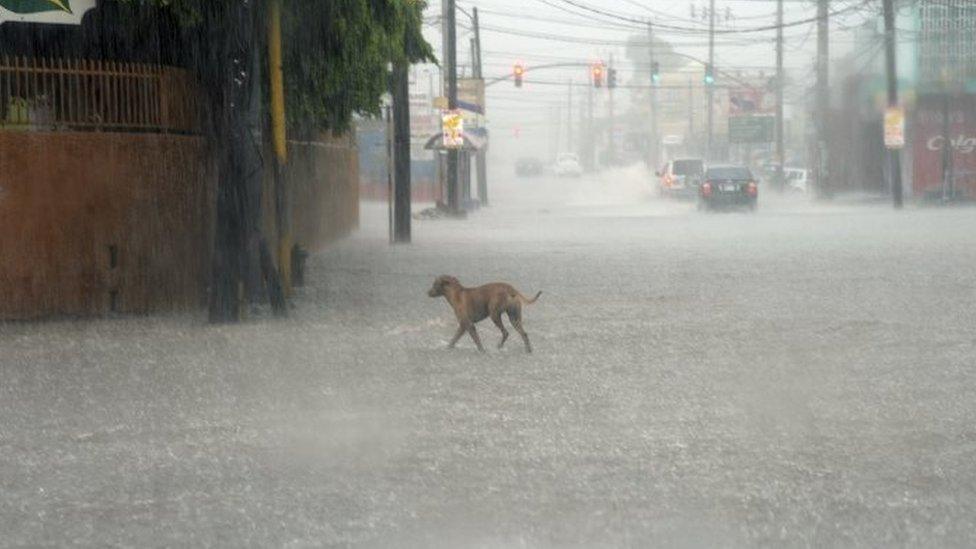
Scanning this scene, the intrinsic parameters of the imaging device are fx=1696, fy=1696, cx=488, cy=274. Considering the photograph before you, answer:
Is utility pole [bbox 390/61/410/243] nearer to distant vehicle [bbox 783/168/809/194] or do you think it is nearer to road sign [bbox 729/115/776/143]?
distant vehicle [bbox 783/168/809/194]

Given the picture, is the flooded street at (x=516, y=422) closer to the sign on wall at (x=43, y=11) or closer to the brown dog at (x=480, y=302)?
the brown dog at (x=480, y=302)

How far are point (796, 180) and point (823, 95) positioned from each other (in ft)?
71.2

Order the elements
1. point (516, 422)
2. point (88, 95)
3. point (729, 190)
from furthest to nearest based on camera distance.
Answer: point (729, 190), point (88, 95), point (516, 422)

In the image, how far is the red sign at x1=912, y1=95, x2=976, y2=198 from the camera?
5381cm

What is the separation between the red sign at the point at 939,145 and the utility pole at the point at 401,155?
26598 millimetres

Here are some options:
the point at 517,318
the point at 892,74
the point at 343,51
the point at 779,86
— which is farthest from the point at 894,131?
the point at 517,318

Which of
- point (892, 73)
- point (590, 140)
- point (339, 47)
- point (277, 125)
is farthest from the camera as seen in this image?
point (590, 140)

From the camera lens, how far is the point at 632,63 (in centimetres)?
14600

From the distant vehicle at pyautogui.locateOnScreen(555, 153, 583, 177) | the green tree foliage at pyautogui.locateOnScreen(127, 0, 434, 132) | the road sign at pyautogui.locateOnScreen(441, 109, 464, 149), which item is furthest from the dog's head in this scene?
the distant vehicle at pyautogui.locateOnScreen(555, 153, 583, 177)

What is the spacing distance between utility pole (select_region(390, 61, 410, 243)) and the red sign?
26598 mm

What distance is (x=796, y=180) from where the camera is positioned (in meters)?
76.3

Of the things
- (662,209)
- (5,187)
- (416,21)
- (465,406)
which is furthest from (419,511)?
(662,209)

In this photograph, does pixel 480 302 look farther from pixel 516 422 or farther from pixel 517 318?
pixel 516 422

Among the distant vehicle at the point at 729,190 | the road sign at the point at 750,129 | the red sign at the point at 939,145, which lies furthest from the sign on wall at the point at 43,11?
the road sign at the point at 750,129
